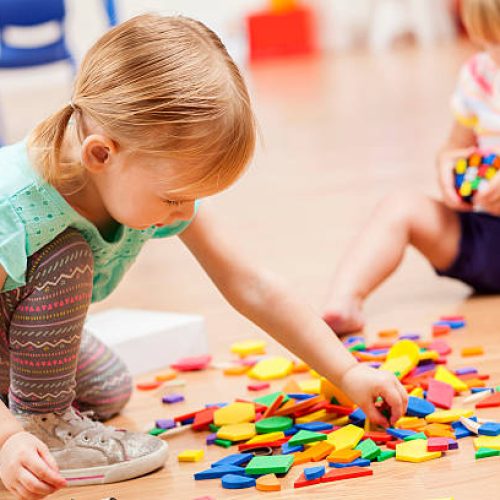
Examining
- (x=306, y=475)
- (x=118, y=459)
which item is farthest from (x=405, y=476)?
(x=118, y=459)

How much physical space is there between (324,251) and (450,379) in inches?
30.0

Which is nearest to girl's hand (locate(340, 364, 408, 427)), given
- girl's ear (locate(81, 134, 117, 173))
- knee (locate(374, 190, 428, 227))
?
girl's ear (locate(81, 134, 117, 173))

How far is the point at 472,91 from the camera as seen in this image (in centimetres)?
168

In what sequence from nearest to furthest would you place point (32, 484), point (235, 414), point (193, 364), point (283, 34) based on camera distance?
1. point (32, 484)
2. point (235, 414)
3. point (193, 364)
4. point (283, 34)

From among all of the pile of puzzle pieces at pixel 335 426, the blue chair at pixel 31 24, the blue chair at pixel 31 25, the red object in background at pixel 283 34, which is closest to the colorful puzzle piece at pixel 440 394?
the pile of puzzle pieces at pixel 335 426

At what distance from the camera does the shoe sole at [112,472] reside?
1.06m

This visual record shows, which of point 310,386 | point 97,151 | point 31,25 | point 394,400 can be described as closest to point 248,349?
point 310,386

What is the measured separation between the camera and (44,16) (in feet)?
11.6

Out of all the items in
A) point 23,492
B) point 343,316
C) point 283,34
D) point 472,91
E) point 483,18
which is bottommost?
point 283,34

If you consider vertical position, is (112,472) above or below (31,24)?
below

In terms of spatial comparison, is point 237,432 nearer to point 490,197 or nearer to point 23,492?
point 23,492

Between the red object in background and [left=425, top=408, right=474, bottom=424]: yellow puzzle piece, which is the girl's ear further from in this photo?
the red object in background

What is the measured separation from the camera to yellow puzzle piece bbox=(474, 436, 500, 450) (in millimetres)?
1002

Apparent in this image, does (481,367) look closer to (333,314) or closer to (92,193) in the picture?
(333,314)
